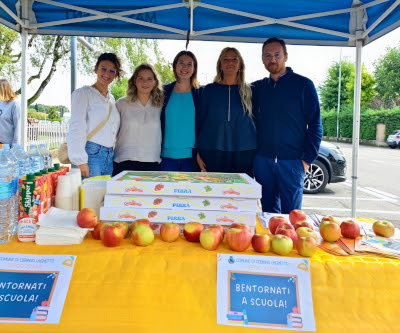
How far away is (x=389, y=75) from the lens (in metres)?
35.6

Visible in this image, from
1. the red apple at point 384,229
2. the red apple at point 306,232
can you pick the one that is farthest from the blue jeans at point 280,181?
the red apple at point 306,232

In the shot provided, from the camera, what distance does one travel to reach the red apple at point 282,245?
1.58 metres

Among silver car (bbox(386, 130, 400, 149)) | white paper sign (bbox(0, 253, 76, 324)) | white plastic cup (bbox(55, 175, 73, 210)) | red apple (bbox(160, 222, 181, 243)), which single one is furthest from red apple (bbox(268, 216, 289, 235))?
silver car (bbox(386, 130, 400, 149))

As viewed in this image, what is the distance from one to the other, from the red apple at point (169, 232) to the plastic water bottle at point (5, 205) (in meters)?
0.77

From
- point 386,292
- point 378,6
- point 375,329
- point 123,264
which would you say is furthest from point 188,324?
point 378,6

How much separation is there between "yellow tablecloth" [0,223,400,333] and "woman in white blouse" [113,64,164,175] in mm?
1630

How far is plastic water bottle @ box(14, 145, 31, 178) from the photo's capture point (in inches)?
80.3

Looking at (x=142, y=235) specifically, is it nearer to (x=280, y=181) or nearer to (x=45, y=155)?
(x=45, y=155)

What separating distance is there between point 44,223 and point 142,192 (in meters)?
0.50

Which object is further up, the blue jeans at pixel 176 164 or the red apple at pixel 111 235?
the blue jeans at pixel 176 164

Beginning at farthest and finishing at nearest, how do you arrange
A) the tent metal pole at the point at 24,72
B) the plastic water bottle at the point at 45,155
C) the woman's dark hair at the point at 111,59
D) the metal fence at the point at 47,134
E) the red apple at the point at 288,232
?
the metal fence at the point at 47,134, the tent metal pole at the point at 24,72, the woman's dark hair at the point at 111,59, the plastic water bottle at the point at 45,155, the red apple at the point at 288,232

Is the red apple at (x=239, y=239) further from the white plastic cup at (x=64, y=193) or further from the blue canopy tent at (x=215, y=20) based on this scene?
the blue canopy tent at (x=215, y=20)

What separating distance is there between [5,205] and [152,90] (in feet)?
6.05

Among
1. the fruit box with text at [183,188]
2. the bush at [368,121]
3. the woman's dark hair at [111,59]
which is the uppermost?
the bush at [368,121]
